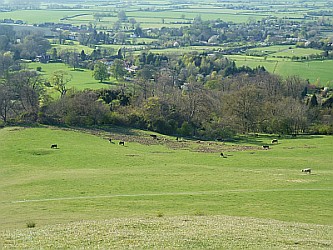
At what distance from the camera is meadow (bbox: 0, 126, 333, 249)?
880 inches

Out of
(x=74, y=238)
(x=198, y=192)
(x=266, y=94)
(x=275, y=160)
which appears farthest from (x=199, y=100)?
(x=74, y=238)

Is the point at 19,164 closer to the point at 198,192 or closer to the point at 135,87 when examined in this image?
the point at 198,192

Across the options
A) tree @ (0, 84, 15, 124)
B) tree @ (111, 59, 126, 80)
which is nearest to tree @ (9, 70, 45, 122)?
tree @ (0, 84, 15, 124)

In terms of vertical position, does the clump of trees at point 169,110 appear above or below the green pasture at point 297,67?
below

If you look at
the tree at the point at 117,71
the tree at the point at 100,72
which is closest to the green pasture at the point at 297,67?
the tree at the point at 117,71

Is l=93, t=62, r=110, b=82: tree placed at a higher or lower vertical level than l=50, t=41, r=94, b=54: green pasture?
lower

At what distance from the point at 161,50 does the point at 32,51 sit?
116ft

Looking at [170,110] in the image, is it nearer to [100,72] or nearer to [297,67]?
[100,72]

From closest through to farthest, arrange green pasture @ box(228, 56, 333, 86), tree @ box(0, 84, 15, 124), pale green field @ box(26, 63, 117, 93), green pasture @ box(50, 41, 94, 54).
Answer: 1. tree @ box(0, 84, 15, 124)
2. pale green field @ box(26, 63, 117, 93)
3. green pasture @ box(228, 56, 333, 86)
4. green pasture @ box(50, 41, 94, 54)

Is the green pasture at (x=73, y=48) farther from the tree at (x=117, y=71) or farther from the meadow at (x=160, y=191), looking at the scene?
the meadow at (x=160, y=191)

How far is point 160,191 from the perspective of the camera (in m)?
34.9

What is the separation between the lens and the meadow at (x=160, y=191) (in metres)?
22.3

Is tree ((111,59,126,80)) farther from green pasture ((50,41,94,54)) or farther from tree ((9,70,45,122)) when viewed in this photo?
tree ((9,70,45,122))

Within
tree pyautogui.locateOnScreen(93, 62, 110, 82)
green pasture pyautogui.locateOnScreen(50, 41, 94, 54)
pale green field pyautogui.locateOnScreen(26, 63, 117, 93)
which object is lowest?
pale green field pyautogui.locateOnScreen(26, 63, 117, 93)
